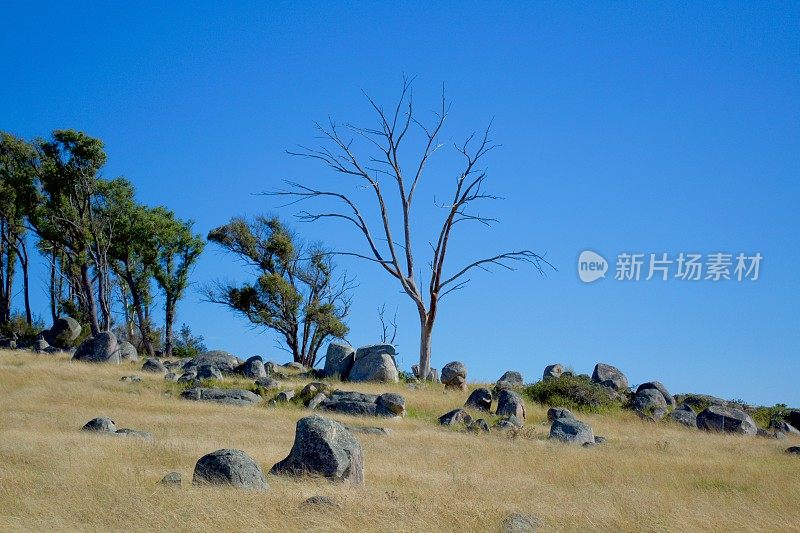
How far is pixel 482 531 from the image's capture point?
32.7 feet

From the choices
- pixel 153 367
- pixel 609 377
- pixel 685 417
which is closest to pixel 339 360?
pixel 153 367

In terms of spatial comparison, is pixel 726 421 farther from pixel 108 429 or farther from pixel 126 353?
pixel 126 353

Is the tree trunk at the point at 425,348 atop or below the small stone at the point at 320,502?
atop

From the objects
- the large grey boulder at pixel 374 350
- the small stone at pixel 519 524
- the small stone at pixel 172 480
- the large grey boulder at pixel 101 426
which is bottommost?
the large grey boulder at pixel 101 426

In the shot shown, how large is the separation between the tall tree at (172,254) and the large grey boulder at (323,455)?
37.4m

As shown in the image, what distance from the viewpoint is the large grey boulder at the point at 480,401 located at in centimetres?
2605

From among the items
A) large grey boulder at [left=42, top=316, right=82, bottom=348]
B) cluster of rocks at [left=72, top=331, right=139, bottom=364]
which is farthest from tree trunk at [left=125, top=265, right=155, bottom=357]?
cluster of rocks at [left=72, top=331, right=139, bottom=364]

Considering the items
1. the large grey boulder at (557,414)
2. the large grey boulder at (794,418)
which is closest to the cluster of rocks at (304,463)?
the large grey boulder at (557,414)

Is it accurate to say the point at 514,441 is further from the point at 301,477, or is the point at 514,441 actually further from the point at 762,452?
the point at 301,477

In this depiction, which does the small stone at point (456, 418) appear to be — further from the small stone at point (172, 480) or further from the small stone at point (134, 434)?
the small stone at point (172, 480)

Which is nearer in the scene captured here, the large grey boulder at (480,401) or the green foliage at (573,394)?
the large grey boulder at (480,401)

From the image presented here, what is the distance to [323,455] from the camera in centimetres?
1281

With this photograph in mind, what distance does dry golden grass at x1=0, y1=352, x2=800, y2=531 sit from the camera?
408 inches

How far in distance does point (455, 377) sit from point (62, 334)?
22317 mm
